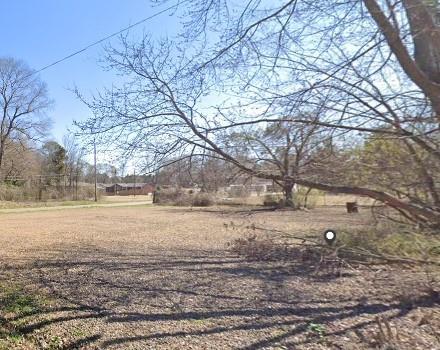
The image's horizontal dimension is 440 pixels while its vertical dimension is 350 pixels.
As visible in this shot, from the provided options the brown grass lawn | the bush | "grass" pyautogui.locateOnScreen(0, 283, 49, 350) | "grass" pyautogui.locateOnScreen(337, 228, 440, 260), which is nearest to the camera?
the brown grass lawn

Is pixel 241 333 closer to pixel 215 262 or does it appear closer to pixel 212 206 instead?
pixel 215 262

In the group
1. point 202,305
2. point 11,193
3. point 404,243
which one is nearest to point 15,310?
point 202,305

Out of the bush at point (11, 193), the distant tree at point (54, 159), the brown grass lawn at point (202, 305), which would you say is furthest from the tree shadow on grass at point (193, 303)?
the distant tree at point (54, 159)

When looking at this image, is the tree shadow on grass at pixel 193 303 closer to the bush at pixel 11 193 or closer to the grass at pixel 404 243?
the grass at pixel 404 243

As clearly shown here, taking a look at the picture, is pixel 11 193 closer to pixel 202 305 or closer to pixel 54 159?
pixel 54 159

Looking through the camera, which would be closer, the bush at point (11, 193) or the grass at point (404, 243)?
the grass at point (404, 243)

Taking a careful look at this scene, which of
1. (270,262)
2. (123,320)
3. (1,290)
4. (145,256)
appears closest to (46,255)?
(145,256)

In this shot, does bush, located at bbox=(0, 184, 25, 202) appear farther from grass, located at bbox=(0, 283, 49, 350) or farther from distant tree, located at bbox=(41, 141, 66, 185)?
grass, located at bbox=(0, 283, 49, 350)

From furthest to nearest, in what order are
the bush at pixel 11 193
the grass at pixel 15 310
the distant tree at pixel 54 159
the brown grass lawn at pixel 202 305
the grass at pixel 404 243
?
1. the distant tree at pixel 54 159
2. the bush at pixel 11 193
3. the grass at pixel 404 243
4. the grass at pixel 15 310
5. the brown grass lawn at pixel 202 305

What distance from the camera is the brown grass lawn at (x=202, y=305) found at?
443 centimetres

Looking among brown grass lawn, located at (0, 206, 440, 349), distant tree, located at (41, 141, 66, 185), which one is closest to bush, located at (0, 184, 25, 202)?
distant tree, located at (41, 141, 66, 185)

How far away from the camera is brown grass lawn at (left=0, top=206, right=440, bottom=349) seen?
443 cm

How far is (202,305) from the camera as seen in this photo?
18.6 ft

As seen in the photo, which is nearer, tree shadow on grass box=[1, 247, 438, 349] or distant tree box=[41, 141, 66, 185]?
tree shadow on grass box=[1, 247, 438, 349]
